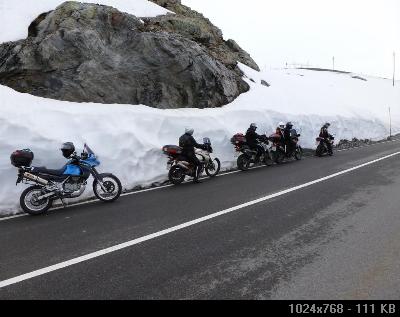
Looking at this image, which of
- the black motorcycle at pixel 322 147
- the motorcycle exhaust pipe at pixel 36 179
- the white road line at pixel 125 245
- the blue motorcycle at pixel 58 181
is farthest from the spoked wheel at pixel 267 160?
the motorcycle exhaust pipe at pixel 36 179

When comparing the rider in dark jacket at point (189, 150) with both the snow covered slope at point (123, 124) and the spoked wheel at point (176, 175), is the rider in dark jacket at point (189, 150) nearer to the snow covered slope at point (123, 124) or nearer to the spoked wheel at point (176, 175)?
the spoked wheel at point (176, 175)

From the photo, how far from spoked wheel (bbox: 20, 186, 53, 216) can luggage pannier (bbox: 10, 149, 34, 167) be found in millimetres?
573

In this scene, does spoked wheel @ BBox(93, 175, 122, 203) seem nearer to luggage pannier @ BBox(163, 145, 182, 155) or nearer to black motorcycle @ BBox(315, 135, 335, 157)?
luggage pannier @ BBox(163, 145, 182, 155)

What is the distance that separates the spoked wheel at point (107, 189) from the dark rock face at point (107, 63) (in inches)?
277

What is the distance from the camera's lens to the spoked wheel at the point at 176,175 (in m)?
11.5

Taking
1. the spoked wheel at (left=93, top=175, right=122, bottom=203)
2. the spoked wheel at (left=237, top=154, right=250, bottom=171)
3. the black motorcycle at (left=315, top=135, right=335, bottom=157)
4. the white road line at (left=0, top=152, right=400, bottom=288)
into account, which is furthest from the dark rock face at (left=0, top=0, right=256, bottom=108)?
the white road line at (left=0, top=152, right=400, bottom=288)

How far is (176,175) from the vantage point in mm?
11609

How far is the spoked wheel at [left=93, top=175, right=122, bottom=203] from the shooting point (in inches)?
359

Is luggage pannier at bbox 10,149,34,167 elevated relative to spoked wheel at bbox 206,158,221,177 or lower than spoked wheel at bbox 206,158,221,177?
elevated

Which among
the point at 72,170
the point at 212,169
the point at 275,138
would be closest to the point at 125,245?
the point at 72,170

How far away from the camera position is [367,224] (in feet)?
21.5

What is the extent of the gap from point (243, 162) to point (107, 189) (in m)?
6.34

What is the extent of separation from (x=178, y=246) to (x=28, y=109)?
325 inches

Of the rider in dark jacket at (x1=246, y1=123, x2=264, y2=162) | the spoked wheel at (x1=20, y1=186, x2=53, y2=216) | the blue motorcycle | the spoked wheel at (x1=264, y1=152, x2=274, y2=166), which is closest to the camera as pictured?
the spoked wheel at (x1=20, y1=186, x2=53, y2=216)
